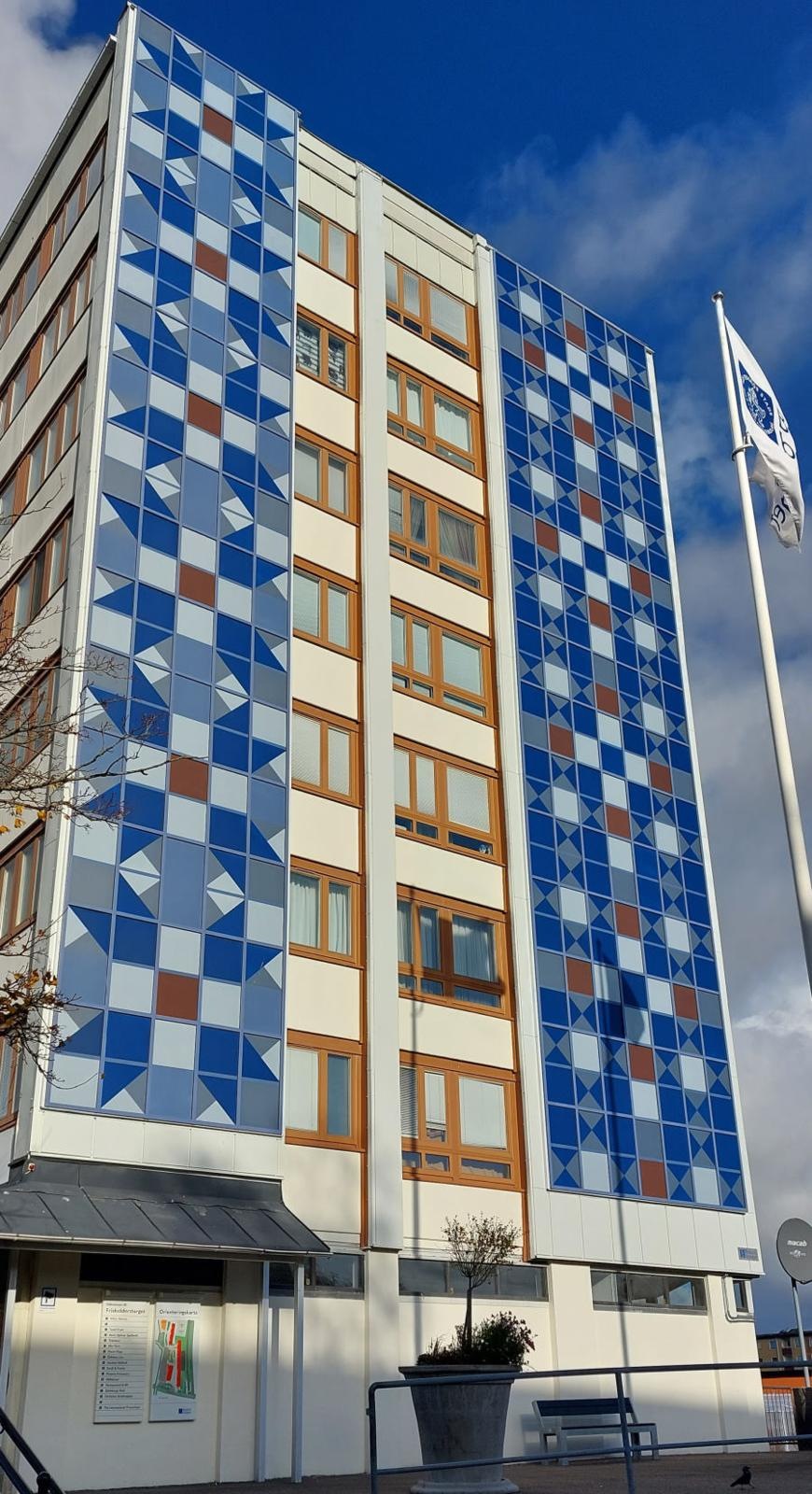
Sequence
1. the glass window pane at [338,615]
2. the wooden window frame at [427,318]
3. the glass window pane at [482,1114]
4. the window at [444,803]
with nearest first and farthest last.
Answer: the glass window pane at [482,1114] → the window at [444,803] → the glass window pane at [338,615] → the wooden window frame at [427,318]

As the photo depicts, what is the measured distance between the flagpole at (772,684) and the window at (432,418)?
12.3m

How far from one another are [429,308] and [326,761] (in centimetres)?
1389

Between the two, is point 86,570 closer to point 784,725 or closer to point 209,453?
point 209,453

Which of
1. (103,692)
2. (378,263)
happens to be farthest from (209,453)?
(378,263)

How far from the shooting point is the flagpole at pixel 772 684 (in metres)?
18.1

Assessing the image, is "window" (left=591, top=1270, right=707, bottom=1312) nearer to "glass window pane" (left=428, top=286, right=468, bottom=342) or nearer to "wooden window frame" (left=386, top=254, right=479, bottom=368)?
"wooden window frame" (left=386, top=254, right=479, bottom=368)

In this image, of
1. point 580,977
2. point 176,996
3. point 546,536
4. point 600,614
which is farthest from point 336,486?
point 176,996

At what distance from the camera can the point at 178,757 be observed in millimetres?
25656

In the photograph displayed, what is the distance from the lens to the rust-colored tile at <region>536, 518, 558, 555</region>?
35312 millimetres

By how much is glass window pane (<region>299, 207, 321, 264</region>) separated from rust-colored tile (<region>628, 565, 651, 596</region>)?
36.8 feet

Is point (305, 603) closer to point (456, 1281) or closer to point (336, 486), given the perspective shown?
point (336, 486)

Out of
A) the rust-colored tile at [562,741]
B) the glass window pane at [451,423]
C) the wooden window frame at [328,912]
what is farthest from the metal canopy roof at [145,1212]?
the glass window pane at [451,423]

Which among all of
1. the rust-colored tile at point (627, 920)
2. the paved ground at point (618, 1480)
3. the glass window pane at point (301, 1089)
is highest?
the rust-colored tile at point (627, 920)

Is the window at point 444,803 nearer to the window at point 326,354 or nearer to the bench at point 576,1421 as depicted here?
the window at point 326,354
